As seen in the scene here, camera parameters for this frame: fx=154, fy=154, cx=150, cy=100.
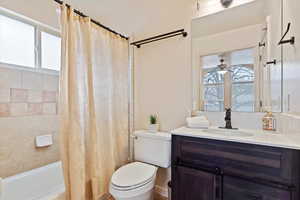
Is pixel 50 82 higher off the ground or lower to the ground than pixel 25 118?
higher

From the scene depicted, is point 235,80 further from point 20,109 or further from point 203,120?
point 20,109

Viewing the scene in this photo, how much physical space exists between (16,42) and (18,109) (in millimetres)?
798

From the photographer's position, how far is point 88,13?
6.70ft

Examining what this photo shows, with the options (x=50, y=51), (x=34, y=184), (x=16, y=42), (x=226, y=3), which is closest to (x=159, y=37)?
(x=226, y=3)

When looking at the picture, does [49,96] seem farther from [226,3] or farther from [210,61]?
[226,3]

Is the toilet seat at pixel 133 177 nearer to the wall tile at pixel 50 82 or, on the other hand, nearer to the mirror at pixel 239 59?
the mirror at pixel 239 59

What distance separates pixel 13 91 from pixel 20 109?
20cm

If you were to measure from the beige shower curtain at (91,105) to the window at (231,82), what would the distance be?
102 centimetres

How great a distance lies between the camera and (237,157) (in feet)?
3.68

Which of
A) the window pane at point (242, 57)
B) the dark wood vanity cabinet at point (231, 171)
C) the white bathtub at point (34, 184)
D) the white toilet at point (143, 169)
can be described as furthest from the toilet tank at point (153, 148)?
the window pane at point (242, 57)

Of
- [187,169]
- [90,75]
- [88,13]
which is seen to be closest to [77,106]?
[90,75]

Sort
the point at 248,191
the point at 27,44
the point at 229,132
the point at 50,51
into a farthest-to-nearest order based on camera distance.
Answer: the point at 50,51, the point at 27,44, the point at 229,132, the point at 248,191

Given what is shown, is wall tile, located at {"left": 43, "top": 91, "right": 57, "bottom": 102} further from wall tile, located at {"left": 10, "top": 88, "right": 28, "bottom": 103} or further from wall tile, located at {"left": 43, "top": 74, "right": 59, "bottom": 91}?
wall tile, located at {"left": 10, "top": 88, "right": 28, "bottom": 103}

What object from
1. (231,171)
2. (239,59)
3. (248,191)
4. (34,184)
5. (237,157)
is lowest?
(34,184)
